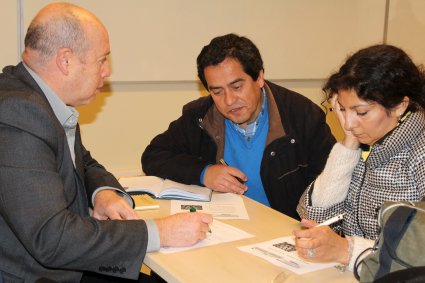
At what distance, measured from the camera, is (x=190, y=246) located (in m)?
1.62

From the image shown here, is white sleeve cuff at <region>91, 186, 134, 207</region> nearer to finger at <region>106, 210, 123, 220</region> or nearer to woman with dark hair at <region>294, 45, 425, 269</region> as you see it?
finger at <region>106, 210, 123, 220</region>

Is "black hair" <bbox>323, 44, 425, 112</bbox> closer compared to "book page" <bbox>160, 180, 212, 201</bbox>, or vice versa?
"black hair" <bbox>323, 44, 425, 112</bbox>

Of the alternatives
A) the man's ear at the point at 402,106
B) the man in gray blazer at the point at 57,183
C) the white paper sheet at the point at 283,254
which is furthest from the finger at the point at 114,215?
the man's ear at the point at 402,106

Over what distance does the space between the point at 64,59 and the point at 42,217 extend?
556mm

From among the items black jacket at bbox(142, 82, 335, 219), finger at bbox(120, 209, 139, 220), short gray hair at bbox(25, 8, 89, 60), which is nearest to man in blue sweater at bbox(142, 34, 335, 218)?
black jacket at bbox(142, 82, 335, 219)

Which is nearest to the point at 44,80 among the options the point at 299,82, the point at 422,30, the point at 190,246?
the point at 190,246

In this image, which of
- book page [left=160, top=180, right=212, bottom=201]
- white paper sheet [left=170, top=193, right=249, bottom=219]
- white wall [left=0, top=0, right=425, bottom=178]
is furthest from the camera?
white wall [left=0, top=0, right=425, bottom=178]

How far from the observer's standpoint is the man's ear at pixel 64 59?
5.57ft

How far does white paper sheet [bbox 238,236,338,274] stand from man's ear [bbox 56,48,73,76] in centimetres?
80

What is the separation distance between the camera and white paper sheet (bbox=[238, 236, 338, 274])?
4.93 ft

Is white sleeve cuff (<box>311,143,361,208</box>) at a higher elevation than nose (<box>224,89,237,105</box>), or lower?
lower

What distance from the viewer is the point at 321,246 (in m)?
1.45

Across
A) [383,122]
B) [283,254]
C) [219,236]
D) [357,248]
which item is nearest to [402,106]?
[383,122]

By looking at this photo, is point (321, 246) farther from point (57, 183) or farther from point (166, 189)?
point (166, 189)
